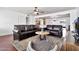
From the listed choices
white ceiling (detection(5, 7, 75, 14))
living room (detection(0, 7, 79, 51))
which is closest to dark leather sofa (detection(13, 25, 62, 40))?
living room (detection(0, 7, 79, 51))

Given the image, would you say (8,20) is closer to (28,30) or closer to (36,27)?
(28,30)

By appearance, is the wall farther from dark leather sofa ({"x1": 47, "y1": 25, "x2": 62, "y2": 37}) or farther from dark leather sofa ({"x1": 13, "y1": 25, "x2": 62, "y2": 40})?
dark leather sofa ({"x1": 47, "y1": 25, "x2": 62, "y2": 37})

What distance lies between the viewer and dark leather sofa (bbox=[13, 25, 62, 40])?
4.53 feet

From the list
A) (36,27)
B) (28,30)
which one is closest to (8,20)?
(28,30)

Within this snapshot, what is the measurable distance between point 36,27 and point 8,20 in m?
0.46

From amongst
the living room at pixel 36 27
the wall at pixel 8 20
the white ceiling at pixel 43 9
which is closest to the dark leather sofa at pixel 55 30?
the living room at pixel 36 27

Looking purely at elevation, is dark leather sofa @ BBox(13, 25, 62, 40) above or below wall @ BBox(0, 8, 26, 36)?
below

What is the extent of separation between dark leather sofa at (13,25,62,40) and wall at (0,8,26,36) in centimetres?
8

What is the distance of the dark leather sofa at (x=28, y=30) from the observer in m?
1.38

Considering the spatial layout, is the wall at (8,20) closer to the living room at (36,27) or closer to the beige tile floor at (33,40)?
the living room at (36,27)

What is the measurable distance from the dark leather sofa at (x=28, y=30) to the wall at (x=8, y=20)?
8 cm

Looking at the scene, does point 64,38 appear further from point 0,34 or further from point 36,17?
point 0,34
